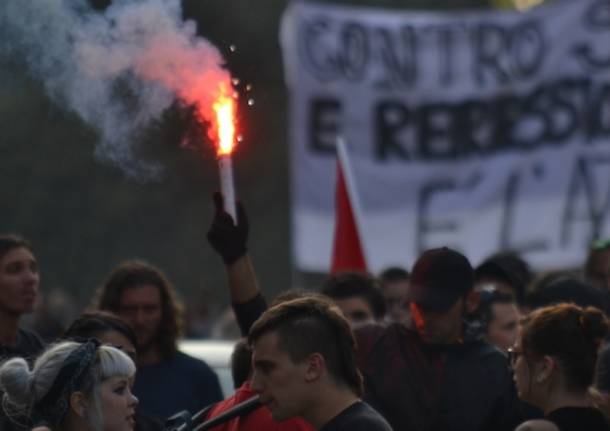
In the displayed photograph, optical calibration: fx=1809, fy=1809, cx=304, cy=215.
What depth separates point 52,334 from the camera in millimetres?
10820

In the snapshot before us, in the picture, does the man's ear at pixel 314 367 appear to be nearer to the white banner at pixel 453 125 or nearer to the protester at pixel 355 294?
the protester at pixel 355 294

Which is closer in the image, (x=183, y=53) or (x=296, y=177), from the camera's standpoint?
(x=183, y=53)

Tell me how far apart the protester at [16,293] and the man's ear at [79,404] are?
175 cm

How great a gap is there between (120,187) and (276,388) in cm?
1600

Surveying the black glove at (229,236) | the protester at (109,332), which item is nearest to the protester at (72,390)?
the protester at (109,332)

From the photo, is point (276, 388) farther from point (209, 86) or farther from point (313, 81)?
point (313, 81)

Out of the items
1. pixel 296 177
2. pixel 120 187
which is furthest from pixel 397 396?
pixel 120 187

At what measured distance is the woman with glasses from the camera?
5645mm

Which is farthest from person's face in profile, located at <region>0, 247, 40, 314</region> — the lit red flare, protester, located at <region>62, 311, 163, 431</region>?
the lit red flare

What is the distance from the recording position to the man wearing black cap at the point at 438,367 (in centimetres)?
673

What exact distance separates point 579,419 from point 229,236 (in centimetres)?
181

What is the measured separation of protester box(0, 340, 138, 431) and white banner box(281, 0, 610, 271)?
7.49 metres

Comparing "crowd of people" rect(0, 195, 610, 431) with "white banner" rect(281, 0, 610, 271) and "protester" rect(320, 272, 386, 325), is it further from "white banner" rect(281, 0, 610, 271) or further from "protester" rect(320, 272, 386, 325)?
"white banner" rect(281, 0, 610, 271)

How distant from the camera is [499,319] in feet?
27.0
